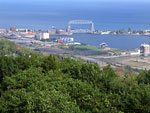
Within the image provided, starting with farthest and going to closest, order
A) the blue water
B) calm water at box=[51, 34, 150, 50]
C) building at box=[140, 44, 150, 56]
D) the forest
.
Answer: the blue water → calm water at box=[51, 34, 150, 50] → building at box=[140, 44, 150, 56] → the forest

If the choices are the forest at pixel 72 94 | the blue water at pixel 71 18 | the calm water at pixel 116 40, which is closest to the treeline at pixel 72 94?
the forest at pixel 72 94

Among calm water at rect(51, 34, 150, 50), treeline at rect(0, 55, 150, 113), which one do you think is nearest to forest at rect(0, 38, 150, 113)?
treeline at rect(0, 55, 150, 113)

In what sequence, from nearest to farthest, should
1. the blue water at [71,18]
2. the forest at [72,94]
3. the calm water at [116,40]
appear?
the forest at [72,94] → the calm water at [116,40] → the blue water at [71,18]

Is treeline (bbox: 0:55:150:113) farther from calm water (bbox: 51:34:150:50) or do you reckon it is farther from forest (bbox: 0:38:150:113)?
calm water (bbox: 51:34:150:50)

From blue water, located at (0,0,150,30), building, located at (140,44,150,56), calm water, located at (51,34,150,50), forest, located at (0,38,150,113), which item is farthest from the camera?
blue water, located at (0,0,150,30)

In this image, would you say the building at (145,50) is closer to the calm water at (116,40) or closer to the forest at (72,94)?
the calm water at (116,40)

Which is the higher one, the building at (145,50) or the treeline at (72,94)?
the treeline at (72,94)

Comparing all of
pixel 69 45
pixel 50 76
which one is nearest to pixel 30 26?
pixel 69 45

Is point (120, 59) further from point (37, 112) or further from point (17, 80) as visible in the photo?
point (37, 112)

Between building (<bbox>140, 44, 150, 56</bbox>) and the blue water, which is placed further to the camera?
the blue water
